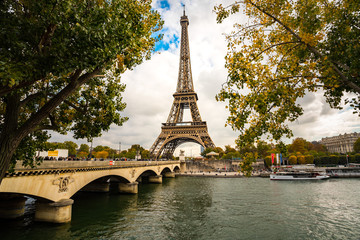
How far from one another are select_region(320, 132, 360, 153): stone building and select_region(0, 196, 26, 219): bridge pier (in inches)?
6737

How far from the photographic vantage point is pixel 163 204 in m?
21.9

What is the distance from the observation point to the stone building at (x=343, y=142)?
134 m

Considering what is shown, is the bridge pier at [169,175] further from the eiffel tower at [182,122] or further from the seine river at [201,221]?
the seine river at [201,221]

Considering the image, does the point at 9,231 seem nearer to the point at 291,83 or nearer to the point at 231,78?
the point at 231,78

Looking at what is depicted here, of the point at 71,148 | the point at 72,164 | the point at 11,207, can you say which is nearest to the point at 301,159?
the point at 72,164

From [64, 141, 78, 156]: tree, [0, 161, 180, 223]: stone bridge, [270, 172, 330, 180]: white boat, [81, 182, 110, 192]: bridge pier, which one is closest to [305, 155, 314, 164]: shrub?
[270, 172, 330, 180]: white boat

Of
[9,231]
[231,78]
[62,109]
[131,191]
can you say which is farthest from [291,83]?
[131,191]

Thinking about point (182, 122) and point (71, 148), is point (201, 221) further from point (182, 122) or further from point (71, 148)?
point (71, 148)

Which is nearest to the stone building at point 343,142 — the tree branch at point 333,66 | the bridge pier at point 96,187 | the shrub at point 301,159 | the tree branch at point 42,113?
the shrub at point 301,159

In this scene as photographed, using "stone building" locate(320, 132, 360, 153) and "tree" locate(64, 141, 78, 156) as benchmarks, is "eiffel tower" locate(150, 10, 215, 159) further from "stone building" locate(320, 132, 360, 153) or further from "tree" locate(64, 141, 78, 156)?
"stone building" locate(320, 132, 360, 153)

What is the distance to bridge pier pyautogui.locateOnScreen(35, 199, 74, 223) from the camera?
14086mm

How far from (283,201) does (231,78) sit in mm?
22234

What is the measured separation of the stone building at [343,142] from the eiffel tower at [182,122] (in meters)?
126

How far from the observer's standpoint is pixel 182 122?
6700 centimetres
